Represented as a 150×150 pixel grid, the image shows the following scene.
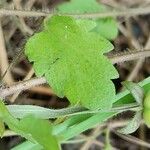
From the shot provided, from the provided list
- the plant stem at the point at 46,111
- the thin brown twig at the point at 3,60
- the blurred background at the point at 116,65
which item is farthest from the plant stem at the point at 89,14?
the plant stem at the point at 46,111

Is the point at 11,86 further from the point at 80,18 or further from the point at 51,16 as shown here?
the point at 80,18

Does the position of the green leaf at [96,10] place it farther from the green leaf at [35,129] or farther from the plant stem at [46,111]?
the green leaf at [35,129]

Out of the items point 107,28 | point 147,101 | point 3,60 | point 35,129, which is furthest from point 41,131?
point 107,28

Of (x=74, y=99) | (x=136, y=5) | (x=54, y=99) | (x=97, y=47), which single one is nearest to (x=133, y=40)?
(x=136, y=5)

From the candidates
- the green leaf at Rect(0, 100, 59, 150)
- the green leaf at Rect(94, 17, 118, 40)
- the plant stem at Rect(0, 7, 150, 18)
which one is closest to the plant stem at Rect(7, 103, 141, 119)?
the green leaf at Rect(0, 100, 59, 150)

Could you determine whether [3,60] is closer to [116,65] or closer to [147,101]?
[116,65]

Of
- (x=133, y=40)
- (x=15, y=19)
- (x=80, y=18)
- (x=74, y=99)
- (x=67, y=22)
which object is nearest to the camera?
(x=74, y=99)

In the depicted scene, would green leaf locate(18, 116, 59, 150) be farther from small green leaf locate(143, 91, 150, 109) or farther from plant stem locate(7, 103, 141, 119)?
small green leaf locate(143, 91, 150, 109)
